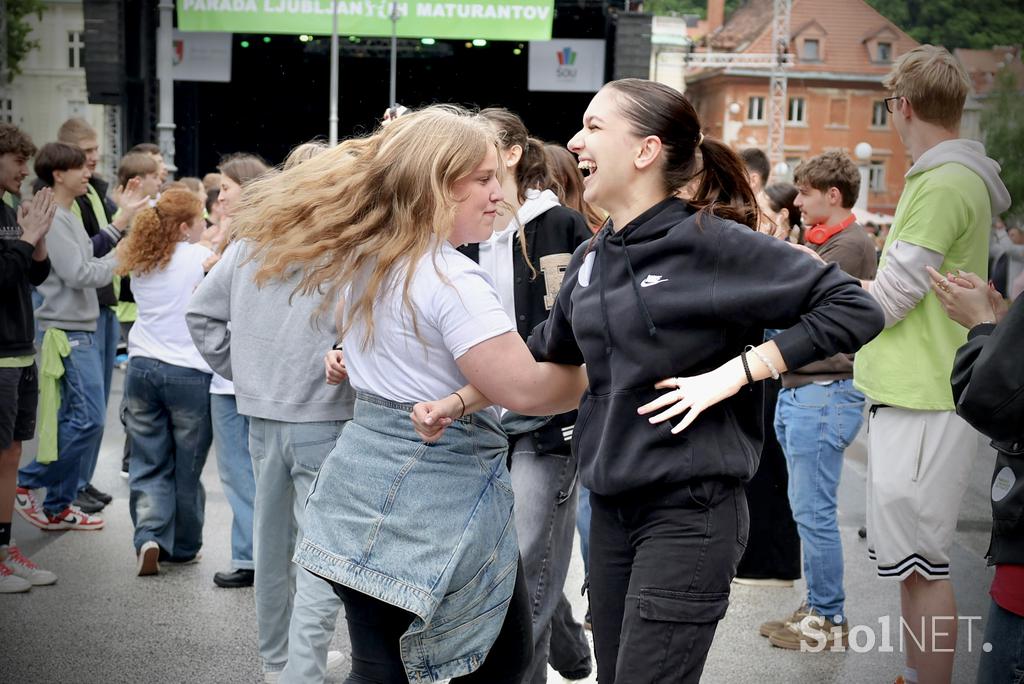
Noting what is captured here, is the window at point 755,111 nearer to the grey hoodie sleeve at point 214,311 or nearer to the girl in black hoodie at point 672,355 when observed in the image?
the grey hoodie sleeve at point 214,311

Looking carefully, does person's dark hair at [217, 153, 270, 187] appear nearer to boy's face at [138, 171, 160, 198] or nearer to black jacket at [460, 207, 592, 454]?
boy's face at [138, 171, 160, 198]

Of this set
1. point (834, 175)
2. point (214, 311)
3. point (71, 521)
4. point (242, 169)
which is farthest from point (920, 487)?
point (71, 521)

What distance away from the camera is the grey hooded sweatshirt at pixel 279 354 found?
4051 millimetres

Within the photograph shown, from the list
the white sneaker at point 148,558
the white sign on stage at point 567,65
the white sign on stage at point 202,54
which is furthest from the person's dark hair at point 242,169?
the white sign on stage at point 202,54

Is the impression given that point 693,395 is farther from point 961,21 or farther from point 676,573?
point 961,21

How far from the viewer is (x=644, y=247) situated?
8.81ft

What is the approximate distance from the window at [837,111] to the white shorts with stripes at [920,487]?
244 centimetres

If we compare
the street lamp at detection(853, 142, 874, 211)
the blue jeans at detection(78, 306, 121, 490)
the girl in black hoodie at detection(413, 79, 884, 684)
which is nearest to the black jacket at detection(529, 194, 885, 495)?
the girl in black hoodie at detection(413, 79, 884, 684)

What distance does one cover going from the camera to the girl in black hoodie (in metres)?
2.54

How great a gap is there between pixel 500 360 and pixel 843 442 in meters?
2.87

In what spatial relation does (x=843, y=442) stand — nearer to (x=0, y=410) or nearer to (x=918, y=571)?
(x=918, y=571)

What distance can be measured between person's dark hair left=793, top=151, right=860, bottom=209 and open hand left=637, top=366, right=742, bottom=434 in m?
2.96

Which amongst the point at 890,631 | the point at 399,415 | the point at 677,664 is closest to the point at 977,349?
the point at 677,664

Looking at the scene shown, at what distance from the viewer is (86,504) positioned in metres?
7.05
